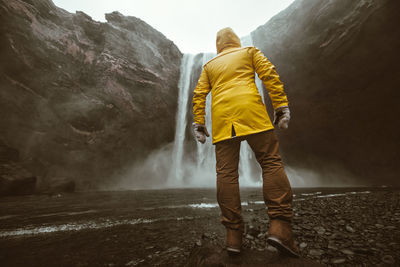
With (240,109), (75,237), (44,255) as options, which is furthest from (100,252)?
(240,109)

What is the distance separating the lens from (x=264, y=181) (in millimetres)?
1780

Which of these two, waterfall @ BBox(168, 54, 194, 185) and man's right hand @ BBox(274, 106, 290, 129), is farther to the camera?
waterfall @ BBox(168, 54, 194, 185)

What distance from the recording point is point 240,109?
6.40 ft

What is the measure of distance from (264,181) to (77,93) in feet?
53.0

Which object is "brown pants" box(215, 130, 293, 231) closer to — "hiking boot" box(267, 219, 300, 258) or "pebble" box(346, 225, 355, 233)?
"hiking boot" box(267, 219, 300, 258)

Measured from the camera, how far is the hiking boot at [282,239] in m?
1.51

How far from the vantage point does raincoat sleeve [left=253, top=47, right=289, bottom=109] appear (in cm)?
196

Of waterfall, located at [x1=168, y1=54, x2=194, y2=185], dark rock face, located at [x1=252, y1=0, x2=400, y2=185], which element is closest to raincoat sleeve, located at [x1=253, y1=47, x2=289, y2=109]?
dark rock face, located at [x1=252, y1=0, x2=400, y2=185]

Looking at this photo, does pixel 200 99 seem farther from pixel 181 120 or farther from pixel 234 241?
pixel 181 120

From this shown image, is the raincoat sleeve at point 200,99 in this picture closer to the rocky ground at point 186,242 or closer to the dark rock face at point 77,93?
the rocky ground at point 186,242

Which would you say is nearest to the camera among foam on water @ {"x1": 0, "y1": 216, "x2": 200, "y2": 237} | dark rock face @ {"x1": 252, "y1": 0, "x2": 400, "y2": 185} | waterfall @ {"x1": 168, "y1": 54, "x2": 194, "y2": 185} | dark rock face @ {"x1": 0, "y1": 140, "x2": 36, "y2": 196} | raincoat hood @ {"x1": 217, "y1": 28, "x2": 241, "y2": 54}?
raincoat hood @ {"x1": 217, "y1": 28, "x2": 241, "y2": 54}

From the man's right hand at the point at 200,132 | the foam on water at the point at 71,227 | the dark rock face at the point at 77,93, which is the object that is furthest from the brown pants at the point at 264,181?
the dark rock face at the point at 77,93

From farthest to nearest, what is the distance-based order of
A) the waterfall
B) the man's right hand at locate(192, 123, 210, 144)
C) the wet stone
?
the waterfall
the man's right hand at locate(192, 123, 210, 144)
the wet stone

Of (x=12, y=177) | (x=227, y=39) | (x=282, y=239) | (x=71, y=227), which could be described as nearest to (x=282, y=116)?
(x=282, y=239)
